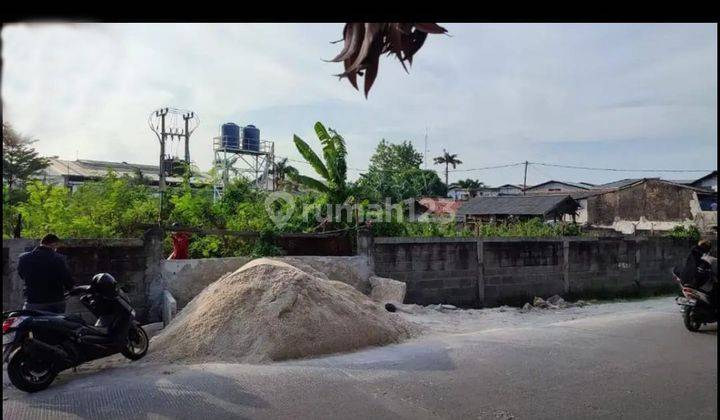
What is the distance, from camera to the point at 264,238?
31.5 feet

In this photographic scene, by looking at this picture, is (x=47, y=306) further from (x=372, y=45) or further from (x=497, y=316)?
(x=497, y=316)

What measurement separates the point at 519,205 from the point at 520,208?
1.74ft

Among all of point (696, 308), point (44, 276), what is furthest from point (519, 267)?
point (44, 276)

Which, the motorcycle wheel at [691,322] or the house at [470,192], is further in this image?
the house at [470,192]

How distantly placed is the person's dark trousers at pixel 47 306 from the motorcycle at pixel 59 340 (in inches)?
7.2

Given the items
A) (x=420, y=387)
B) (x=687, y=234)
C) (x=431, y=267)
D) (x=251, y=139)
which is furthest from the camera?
(x=251, y=139)

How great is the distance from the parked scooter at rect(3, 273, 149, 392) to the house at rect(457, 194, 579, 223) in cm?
1786

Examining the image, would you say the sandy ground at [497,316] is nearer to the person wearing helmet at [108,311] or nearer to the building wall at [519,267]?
the building wall at [519,267]

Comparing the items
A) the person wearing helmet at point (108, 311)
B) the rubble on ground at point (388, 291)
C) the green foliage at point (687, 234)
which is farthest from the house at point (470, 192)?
the person wearing helmet at point (108, 311)

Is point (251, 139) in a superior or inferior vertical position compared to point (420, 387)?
superior

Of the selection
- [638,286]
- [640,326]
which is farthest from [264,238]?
[638,286]

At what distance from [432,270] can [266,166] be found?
1469cm

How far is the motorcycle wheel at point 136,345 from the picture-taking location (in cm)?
616

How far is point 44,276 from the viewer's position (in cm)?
584
